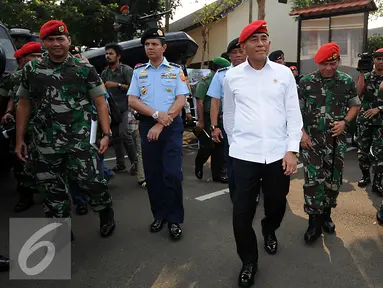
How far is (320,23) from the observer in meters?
11.8

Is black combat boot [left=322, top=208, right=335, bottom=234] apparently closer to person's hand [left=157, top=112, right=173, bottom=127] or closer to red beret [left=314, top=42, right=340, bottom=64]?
red beret [left=314, top=42, right=340, bottom=64]

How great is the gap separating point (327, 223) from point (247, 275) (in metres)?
1.37

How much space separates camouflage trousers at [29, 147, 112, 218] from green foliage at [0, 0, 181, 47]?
10908 millimetres

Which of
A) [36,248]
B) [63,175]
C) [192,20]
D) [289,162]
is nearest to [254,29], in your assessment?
[289,162]

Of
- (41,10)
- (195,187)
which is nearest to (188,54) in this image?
(195,187)

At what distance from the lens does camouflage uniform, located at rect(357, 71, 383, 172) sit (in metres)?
4.91

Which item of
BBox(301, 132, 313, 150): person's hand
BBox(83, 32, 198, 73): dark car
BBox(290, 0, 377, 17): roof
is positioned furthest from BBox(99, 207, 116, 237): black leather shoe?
BBox(290, 0, 377, 17): roof

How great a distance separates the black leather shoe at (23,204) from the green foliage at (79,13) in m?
9.76

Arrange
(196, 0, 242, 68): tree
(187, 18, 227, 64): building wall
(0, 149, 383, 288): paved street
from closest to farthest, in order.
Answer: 1. (0, 149, 383, 288): paved street
2. (196, 0, 242, 68): tree
3. (187, 18, 227, 64): building wall

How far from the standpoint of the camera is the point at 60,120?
3029mm

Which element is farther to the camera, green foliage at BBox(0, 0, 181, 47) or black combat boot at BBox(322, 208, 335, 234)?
green foliage at BBox(0, 0, 181, 47)

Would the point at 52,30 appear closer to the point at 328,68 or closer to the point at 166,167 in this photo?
the point at 166,167

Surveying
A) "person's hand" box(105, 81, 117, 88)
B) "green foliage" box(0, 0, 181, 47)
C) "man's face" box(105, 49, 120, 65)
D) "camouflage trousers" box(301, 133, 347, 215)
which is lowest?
"camouflage trousers" box(301, 133, 347, 215)

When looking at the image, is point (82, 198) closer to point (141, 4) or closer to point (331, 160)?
point (331, 160)
